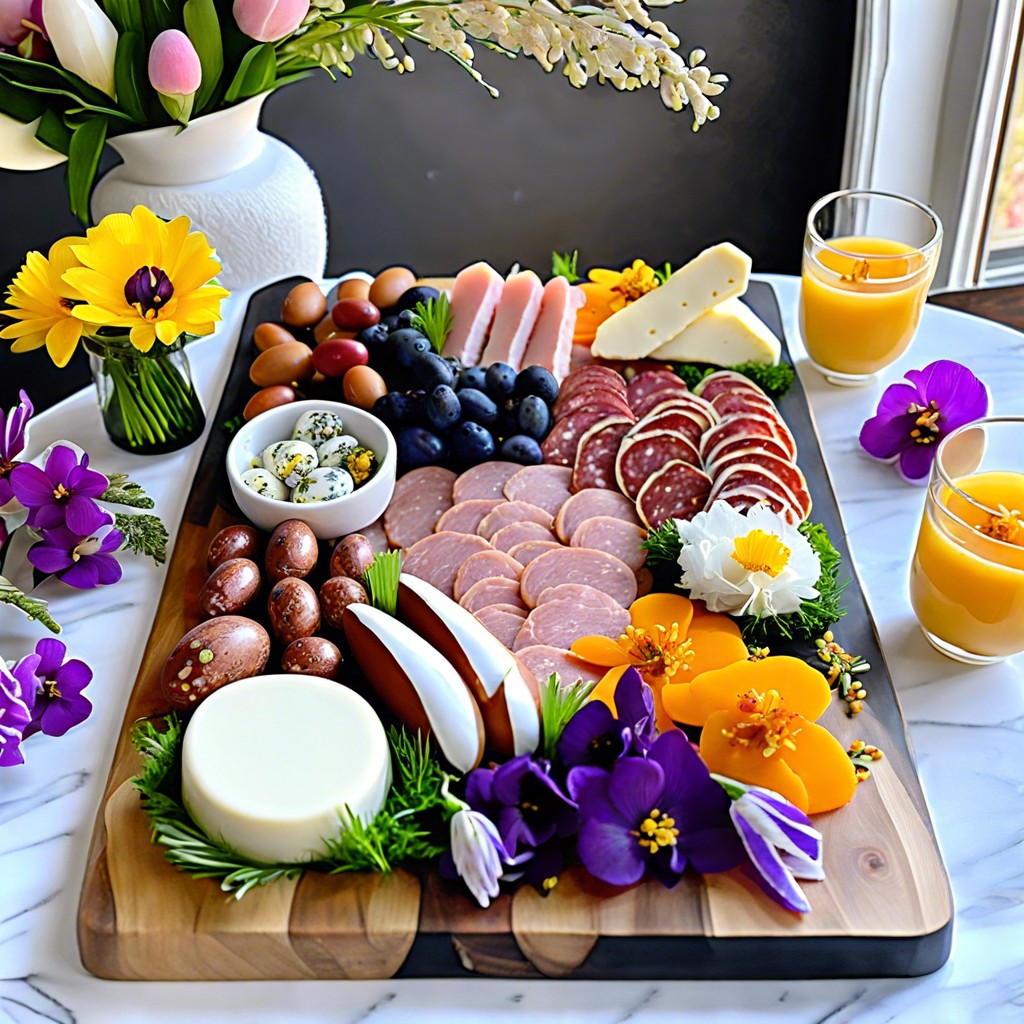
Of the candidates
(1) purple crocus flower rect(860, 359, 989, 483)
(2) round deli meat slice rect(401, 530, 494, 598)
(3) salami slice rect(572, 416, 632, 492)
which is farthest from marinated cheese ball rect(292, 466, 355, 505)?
(1) purple crocus flower rect(860, 359, 989, 483)

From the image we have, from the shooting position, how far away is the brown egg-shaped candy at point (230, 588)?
1.39m

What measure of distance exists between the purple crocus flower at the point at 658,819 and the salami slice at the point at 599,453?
575mm

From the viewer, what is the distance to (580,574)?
146 cm

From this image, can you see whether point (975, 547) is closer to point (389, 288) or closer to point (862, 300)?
point (862, 300)

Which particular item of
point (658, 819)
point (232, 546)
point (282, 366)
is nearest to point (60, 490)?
point (232, 546)

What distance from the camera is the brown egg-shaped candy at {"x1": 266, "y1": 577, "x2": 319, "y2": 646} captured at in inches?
53.2

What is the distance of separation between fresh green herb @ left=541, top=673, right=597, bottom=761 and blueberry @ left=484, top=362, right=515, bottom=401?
606 millimetres

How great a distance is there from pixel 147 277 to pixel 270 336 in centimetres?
A: 40

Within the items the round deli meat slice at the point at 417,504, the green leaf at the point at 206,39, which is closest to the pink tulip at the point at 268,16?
the green leaf at the point at 206,39

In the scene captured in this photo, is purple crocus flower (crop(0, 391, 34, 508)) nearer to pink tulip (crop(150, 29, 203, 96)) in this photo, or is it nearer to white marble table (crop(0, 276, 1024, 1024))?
white marble table (crop(0, 276, 1024, 1024))

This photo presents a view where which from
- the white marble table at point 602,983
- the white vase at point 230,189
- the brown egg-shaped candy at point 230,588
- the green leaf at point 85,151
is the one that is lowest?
the white marble table at point 602,983

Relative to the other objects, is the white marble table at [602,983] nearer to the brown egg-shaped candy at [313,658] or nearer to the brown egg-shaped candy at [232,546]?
the brown egg-shaped candy at [232,546]

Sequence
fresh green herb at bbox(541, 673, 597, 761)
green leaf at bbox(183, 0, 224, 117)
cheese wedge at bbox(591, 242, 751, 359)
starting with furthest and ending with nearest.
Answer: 1. cheese wedge at bbox(591, 242, 751, 359)
2. green leaf at bbox(183, 0, 224, 117)
3. fresh green herb at bbox(541, 673, 597, 761)

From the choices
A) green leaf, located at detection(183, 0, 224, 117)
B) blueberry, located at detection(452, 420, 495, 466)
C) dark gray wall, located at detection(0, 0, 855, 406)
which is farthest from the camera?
dark gray wall, located at detection(0, 0, 855, 406)
